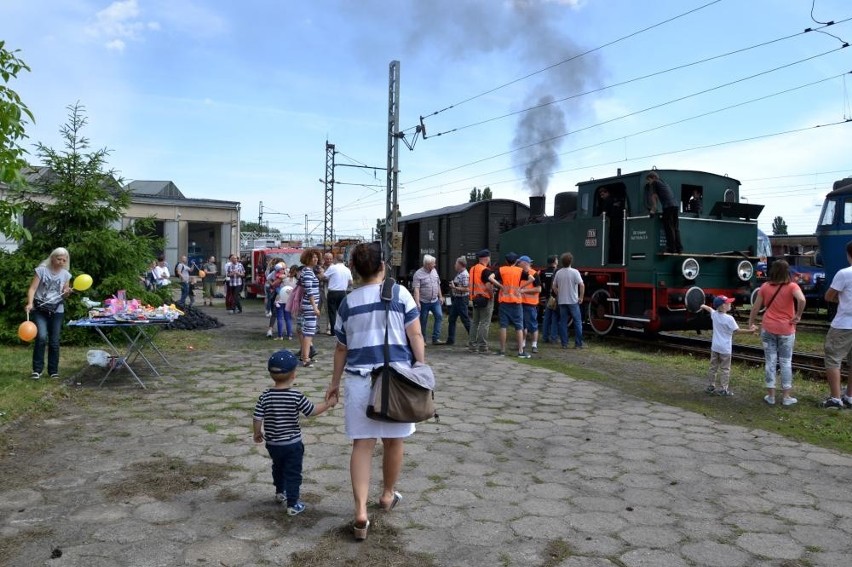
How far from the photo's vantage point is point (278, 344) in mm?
11773

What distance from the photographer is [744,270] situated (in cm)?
1186

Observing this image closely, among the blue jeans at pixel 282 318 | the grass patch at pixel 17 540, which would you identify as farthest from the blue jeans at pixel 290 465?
the blue jeans at pixel 282 318

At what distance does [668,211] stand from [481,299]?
3.44 metres

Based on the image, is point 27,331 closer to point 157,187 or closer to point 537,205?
point 537,205

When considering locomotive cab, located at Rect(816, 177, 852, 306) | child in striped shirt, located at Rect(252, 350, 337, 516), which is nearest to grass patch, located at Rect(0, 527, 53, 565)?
child in striped shirt, located at Rect(252, 350, 337, 516)

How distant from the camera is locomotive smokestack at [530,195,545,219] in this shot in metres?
17.7

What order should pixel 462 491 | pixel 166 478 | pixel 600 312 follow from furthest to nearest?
1. pixel 600 312
2. pixel 166 478
3. pixel 462 491

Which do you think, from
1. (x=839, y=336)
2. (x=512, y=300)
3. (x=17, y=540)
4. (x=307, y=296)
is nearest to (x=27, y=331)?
(x=307, y=296)

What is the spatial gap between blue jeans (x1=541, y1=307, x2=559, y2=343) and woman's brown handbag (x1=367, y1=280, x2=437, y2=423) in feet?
29.5

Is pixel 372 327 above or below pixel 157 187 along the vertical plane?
below

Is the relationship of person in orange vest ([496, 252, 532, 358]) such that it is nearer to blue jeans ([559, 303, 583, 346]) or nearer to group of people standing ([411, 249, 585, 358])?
group of people standing ([411, 249, 585, 358])

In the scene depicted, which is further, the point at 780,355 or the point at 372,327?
the point at 780,355

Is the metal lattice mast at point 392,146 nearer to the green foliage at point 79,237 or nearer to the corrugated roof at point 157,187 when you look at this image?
the green foliage at point 79,237

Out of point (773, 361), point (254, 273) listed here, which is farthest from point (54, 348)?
point (254, 273)
